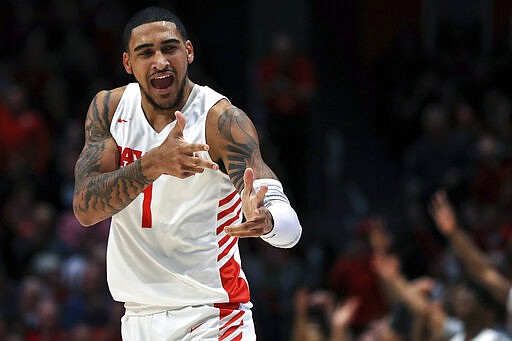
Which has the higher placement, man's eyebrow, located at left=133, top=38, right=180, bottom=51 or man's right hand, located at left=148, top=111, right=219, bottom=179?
man's eyebrow, located at left=133, top=38, right=180, bottom=51

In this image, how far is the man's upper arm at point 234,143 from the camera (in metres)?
4.86

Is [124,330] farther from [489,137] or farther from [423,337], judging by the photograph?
[489,137]

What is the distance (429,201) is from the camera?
12.7m

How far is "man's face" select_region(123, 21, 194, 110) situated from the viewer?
4945 mm

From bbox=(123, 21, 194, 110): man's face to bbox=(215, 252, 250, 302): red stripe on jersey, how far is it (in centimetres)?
78

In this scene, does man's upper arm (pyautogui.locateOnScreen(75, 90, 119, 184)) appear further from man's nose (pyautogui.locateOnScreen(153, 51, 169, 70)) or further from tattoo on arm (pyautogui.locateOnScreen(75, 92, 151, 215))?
man's nose (pyautogui.locateOnScreen(153, 51, 169, 70))

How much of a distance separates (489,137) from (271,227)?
886cm

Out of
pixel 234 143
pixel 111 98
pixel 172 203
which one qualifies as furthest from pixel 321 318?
pixel 234 143

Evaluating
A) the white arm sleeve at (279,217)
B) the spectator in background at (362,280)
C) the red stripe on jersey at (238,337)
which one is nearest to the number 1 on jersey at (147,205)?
the white arm sleeve at (279,217)

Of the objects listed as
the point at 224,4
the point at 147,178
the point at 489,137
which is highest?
the point at 224,4

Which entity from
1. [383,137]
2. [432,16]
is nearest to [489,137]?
[383,137]

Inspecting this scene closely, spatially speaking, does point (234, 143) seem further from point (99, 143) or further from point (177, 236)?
point (99, 143)

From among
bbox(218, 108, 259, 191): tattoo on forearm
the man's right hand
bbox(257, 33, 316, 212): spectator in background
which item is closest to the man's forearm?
the man's right hand

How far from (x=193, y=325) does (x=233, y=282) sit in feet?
0.92
